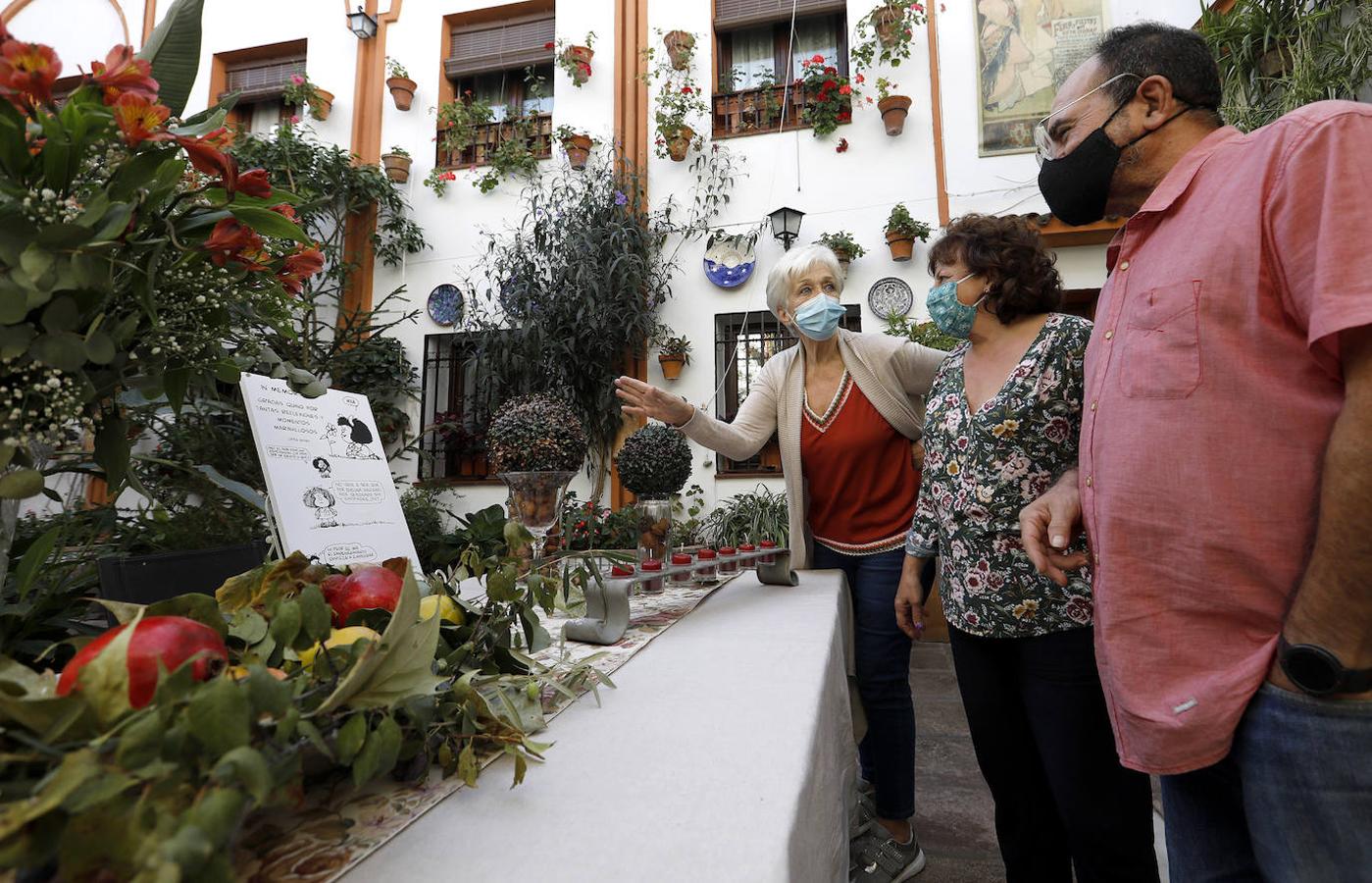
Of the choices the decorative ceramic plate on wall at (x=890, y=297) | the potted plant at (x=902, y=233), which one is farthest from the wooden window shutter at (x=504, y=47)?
the decorative ceramic plate on wall at (x=890, y=297)

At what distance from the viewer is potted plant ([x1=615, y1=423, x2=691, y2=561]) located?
71.0 inches

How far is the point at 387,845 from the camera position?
478 millimetres

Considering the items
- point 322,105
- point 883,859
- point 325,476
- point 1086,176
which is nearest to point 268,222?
point 325,476

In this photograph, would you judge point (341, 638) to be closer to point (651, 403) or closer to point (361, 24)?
point (651, 403)

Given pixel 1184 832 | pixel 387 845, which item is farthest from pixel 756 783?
pixel 1184 832

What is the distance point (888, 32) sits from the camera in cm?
499

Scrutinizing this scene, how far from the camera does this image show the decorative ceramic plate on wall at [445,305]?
562 centimetres

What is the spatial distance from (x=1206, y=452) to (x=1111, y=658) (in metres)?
0.32

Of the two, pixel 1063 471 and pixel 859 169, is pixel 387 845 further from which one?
pixel 859 169

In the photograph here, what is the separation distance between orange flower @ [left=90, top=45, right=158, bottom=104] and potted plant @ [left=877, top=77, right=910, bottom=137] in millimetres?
5272

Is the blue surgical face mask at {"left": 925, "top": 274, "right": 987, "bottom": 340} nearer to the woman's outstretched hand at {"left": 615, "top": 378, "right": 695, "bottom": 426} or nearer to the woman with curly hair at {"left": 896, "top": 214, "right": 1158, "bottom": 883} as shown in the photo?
the woman with curly hair at {"left": 896, "top": 214, "right": 1158, "bottom": 883}

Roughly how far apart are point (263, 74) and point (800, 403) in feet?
24.0

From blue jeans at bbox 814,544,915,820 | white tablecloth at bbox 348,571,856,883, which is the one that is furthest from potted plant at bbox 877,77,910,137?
white tablecloth at bbox 348,571,856,883

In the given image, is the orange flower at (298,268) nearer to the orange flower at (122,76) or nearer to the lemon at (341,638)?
the orange flower at (122,76)
